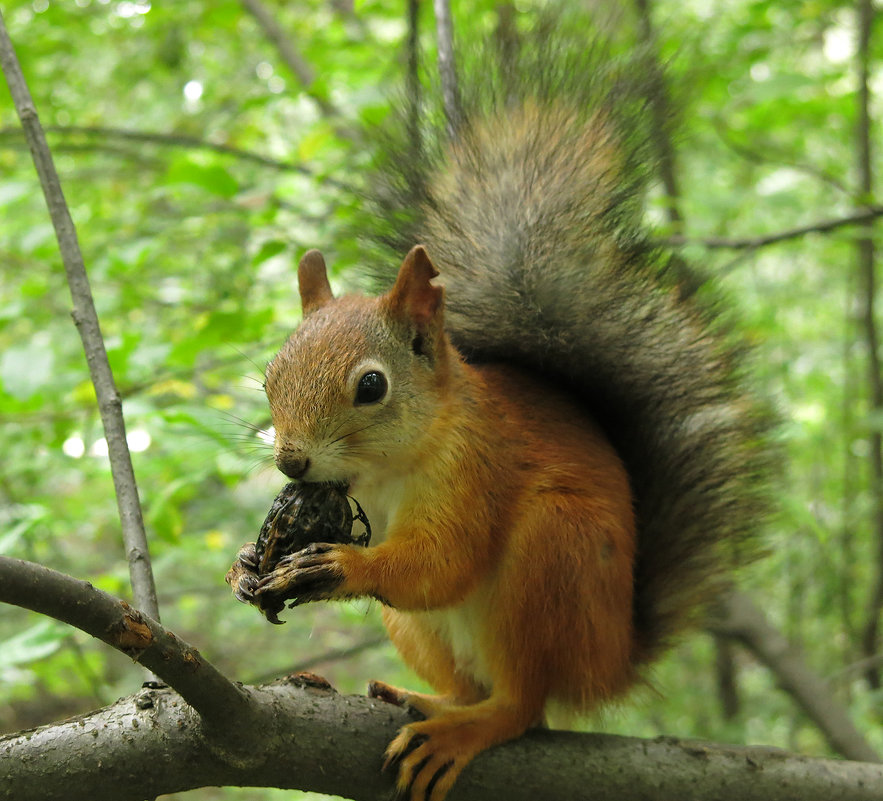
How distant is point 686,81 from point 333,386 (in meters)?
1.35

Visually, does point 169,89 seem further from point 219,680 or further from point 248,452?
point 219,680

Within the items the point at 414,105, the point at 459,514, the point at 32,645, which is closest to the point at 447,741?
the point at 459,514

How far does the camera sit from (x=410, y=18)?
2.66 meters

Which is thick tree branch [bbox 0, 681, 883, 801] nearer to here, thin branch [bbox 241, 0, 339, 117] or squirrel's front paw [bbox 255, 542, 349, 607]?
squirrel's front paw [bbox 255, 542, 349, 607]

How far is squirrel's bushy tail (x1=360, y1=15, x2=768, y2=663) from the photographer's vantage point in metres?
1.97

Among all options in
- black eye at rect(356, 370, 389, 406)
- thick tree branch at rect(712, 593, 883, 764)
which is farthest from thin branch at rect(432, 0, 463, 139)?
thick tree branch at rect(712, 593, 883, 764)

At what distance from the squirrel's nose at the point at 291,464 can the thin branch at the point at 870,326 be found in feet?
7.06

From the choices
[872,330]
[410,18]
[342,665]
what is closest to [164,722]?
[410,18]

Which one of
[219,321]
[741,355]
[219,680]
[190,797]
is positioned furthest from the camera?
[190,797]

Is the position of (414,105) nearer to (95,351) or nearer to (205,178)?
(205,178)

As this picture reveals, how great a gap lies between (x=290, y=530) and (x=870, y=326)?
3.38 m

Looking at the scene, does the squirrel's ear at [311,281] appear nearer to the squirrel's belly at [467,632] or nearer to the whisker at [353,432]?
the whisker at [353,432]

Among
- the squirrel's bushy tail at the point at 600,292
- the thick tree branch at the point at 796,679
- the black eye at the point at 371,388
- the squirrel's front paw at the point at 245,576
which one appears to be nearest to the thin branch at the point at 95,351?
the squirrel's front paw at the point at 245,576

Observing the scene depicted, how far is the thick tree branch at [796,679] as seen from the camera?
3080 millimetres
